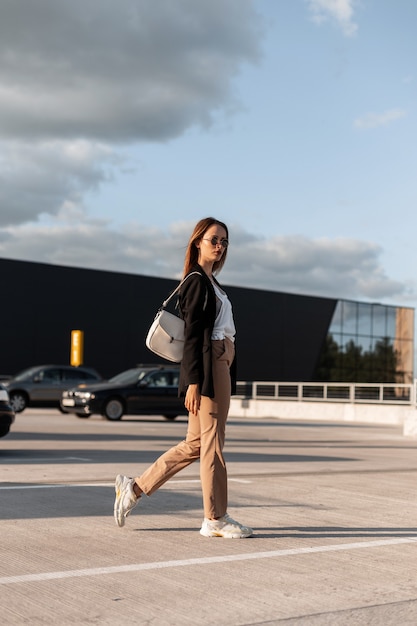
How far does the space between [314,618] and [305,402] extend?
102 ft

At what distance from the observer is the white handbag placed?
237 inches

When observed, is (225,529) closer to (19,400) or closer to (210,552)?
(210,552)

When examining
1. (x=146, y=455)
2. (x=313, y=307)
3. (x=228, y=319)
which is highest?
(x=313, y=307)

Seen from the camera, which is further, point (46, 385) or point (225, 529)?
point (46, 385)

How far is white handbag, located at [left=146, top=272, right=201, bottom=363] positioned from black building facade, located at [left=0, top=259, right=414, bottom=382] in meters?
40.8

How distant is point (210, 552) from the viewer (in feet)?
18.5

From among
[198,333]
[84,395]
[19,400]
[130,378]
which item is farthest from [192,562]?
[19,400]

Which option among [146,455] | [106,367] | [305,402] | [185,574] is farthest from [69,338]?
[185,574]

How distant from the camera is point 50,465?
11234 mm

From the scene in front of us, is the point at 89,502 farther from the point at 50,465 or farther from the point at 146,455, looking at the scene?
the point at 146,455

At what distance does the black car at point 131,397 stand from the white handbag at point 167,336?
20760mm

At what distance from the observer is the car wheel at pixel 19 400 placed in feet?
102

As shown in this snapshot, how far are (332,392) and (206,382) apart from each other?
28.9 metres

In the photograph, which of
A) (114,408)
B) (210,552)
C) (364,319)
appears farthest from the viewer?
(364,319)
